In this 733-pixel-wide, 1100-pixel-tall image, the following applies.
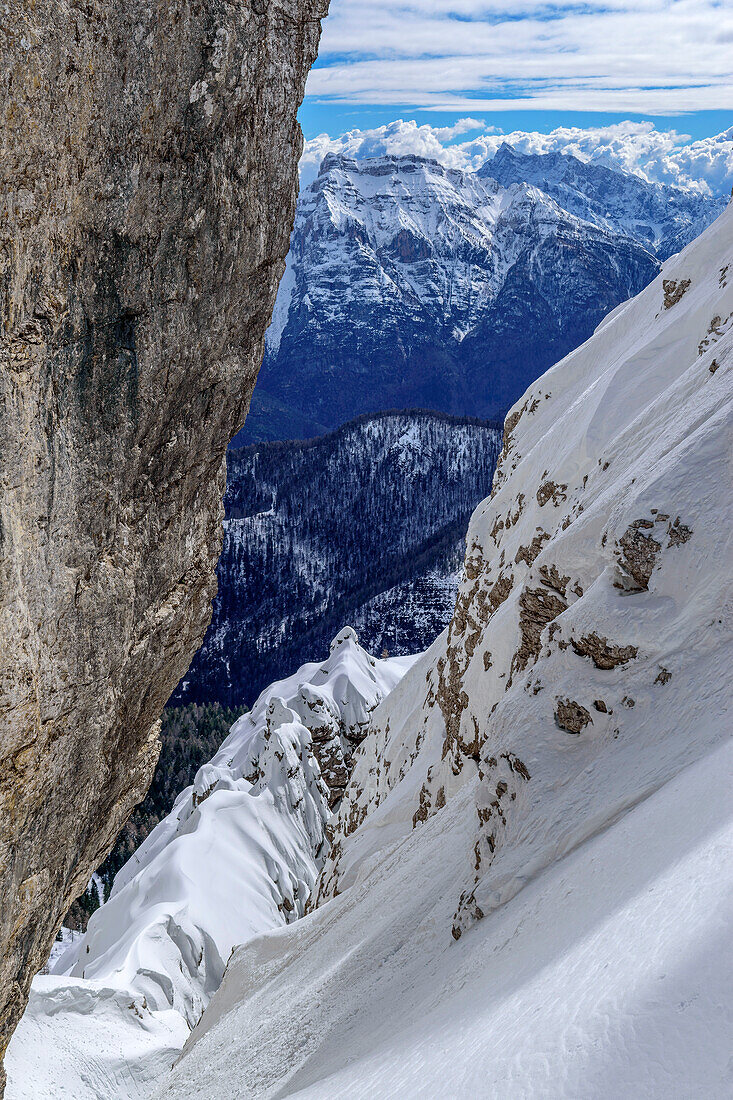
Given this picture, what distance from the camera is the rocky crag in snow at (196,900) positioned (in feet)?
87.7

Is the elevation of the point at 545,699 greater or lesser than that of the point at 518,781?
greater

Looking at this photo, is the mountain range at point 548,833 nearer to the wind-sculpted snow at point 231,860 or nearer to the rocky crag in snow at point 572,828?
the rocky crag in snow at point 572,828

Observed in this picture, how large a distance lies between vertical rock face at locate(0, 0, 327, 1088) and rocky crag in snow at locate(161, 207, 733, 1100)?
5917 mm

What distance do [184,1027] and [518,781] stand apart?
2699cm

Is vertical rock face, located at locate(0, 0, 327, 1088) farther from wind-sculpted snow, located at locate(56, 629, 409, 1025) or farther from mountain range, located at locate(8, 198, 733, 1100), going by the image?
wind-sculpted snow, located at locate(56, 629, 409, 1025)

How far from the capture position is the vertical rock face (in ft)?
28.3

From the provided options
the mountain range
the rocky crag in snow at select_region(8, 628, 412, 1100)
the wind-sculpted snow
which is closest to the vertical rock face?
the mountain range

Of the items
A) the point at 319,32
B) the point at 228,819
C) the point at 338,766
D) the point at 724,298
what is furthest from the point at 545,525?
the point at 338,766

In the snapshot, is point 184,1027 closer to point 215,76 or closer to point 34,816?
point 34,816

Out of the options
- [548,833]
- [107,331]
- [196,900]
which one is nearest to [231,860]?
[196,900]

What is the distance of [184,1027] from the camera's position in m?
32.1

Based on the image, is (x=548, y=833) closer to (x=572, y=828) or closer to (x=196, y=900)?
(x=572, y=828)

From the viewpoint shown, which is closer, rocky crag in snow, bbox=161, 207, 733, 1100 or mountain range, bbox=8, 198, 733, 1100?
rocky crag in snow, bbox=161, 207, 733, 1100

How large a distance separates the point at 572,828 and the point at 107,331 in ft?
31.4
